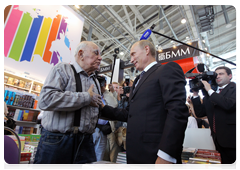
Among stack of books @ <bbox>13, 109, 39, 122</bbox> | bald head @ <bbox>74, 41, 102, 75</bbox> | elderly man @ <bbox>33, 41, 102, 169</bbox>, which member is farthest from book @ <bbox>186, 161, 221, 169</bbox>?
stack of books @ <bbox>13, 109, 39, 122</bbox>

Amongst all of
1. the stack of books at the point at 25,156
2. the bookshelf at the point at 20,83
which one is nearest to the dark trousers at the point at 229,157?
the stack of books at the point at 25,156

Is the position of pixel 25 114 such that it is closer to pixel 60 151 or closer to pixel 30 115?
pixel 30 115

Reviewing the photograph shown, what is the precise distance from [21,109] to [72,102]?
4.89m

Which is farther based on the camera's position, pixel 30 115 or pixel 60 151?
pixel 30 115

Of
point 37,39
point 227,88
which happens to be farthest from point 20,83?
point 227,88

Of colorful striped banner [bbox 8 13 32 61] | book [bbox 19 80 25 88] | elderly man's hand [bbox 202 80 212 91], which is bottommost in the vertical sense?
elderly man's hand [bbox 202 80 212 91]

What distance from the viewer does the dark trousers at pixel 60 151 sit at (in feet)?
3.29

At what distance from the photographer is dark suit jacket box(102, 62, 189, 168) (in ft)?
2.86

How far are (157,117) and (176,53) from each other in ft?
11.1

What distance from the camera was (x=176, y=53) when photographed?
13.0ft

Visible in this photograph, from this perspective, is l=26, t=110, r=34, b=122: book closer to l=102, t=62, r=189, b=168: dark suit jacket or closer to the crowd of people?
the crowd of people

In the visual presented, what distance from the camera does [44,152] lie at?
1014 mm

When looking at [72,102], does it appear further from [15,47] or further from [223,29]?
[223,29]

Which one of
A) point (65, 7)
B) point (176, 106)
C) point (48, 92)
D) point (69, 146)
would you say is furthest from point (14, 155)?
point (65, 7)
